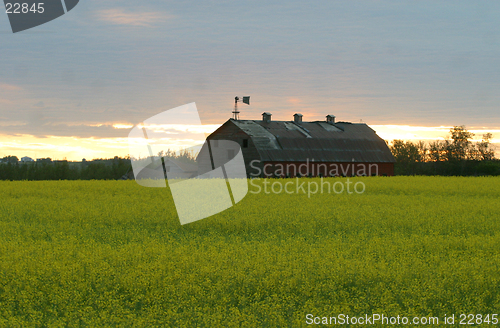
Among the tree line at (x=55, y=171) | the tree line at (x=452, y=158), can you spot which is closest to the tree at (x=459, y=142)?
the tree line at (x=452, y=158)

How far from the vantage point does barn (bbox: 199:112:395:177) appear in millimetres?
46844

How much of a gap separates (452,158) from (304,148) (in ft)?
115

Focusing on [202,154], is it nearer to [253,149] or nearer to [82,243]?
[253,149]

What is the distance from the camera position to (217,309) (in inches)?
307

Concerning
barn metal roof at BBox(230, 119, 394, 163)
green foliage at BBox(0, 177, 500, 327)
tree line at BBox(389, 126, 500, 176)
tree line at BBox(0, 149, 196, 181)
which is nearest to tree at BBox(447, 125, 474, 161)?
tree line at BBox(389, 126, 500, 176)

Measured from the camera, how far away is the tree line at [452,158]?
69812mm

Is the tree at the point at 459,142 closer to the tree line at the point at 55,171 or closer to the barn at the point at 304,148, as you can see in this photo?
the barn at the point at 304,148

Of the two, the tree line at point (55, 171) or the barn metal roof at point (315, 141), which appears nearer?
the barn metal roof at point (315, 141)

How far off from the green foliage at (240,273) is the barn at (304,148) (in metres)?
29.7

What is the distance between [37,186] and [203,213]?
54.0 feet

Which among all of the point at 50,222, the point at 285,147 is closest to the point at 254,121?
the point at 285,147

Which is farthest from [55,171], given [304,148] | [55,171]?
[304,148]

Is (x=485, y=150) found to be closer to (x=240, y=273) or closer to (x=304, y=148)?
(x=304, y=148)

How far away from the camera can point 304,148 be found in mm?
49500
